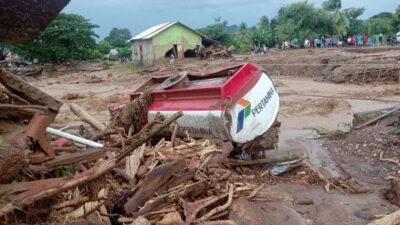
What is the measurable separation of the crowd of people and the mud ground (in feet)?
62.5

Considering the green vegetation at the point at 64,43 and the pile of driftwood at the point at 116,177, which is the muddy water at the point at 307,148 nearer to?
the pile of driftwood at the point at 116,177

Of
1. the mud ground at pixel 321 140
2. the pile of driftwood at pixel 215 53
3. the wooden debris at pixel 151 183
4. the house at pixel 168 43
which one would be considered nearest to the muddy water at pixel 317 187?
the mud ground at pixel 321 140

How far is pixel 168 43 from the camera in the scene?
139 ft

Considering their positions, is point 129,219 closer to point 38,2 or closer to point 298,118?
point 38,2

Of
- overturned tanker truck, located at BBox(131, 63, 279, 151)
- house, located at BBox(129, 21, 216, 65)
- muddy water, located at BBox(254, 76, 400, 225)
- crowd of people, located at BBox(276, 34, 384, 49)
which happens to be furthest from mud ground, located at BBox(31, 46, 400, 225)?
crowd of people, located at BBox(276, 34, 384, 49)

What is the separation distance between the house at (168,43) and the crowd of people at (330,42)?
10.1m

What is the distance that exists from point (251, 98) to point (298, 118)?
7.29 m

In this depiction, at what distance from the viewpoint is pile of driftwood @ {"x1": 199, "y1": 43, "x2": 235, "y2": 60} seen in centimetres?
3988

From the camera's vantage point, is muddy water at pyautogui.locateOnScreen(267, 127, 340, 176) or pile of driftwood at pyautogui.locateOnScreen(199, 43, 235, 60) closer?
muddy water at pyautogui.locateOnScreen(267, 127, 340, 176)

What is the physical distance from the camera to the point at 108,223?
371cm

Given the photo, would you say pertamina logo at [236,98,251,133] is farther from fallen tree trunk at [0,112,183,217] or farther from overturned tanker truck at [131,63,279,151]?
fallen tree trunk at [0,112,183,217]

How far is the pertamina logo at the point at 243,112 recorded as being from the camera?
692 cm

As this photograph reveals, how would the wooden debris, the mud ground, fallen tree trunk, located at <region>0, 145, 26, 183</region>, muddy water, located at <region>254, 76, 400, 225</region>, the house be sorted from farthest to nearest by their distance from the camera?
the house < the mud ground < muddy water, located at <region>254, 76, 400, 225</region> < the wooden debris < fallen tree trunk, located at <region>0, 145, 26, 183</region>

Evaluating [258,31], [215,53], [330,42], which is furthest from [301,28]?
[215,53]
